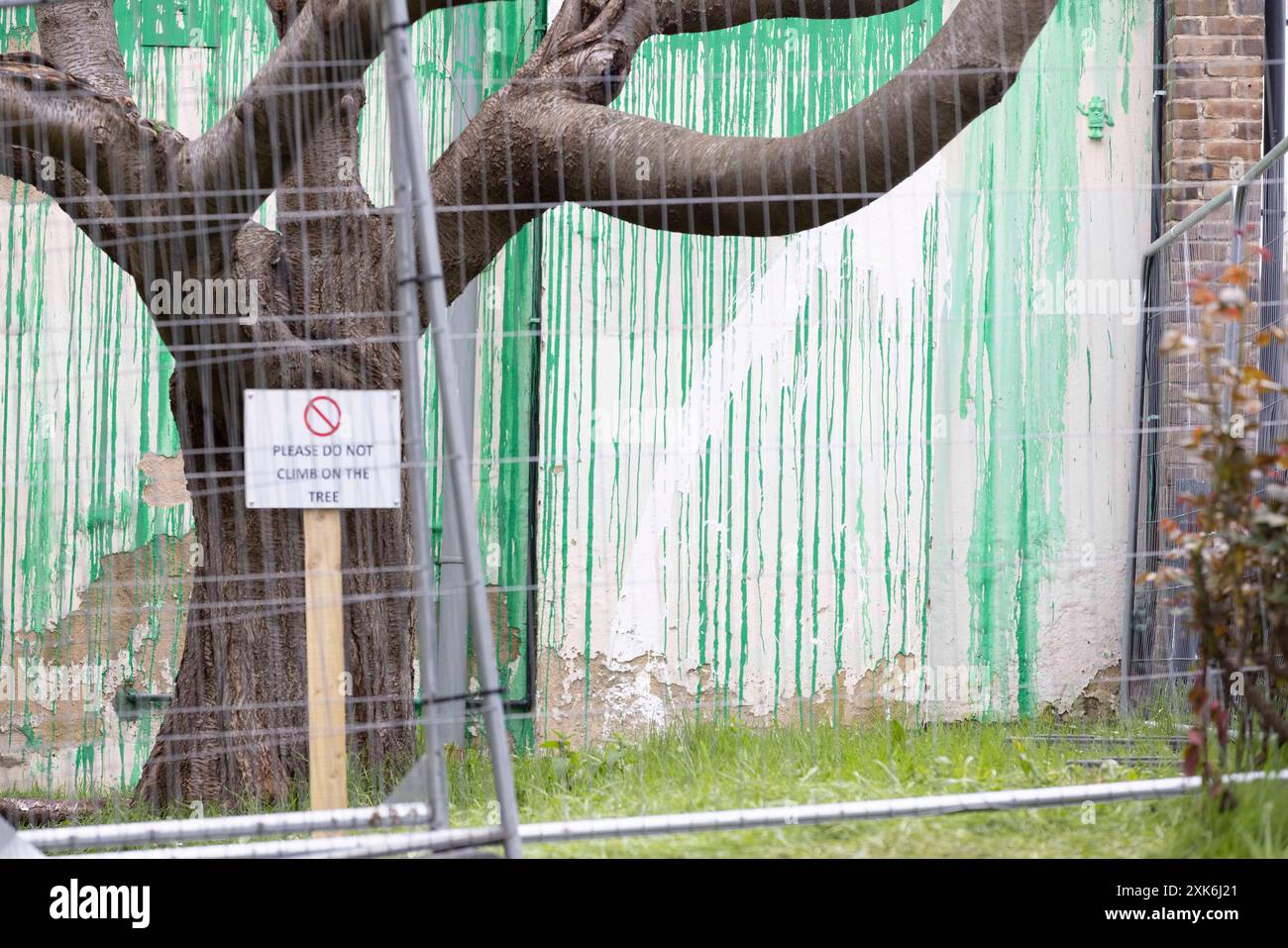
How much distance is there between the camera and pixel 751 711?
5.83 m

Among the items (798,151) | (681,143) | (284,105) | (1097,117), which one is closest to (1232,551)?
(798,151)

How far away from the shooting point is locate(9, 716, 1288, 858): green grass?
2.99 m

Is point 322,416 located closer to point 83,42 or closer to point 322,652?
point 322,652

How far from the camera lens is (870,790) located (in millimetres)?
3564

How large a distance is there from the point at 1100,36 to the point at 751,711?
11.3 ft

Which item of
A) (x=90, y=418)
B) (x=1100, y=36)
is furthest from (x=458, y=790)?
(x=1100, y=36)

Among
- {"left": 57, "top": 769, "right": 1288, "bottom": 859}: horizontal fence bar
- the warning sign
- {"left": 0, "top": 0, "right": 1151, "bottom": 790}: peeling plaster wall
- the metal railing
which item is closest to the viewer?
{"left": 57, "top": 769, "right": 1288, "bottom": 859}: horizontal fence bar

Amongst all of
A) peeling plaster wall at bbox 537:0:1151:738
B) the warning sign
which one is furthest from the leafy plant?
peeling plaster wall at bbox 537:0:1151:738

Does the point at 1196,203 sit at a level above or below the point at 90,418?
above

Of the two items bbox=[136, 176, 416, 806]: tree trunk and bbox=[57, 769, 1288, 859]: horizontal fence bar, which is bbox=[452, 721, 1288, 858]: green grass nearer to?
bbox=[57, 769, 1288, 859]: horizontal fence bar

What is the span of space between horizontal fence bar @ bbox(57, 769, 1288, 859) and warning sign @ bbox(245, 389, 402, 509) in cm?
87

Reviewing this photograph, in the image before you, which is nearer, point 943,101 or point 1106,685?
Result: point 943,101
